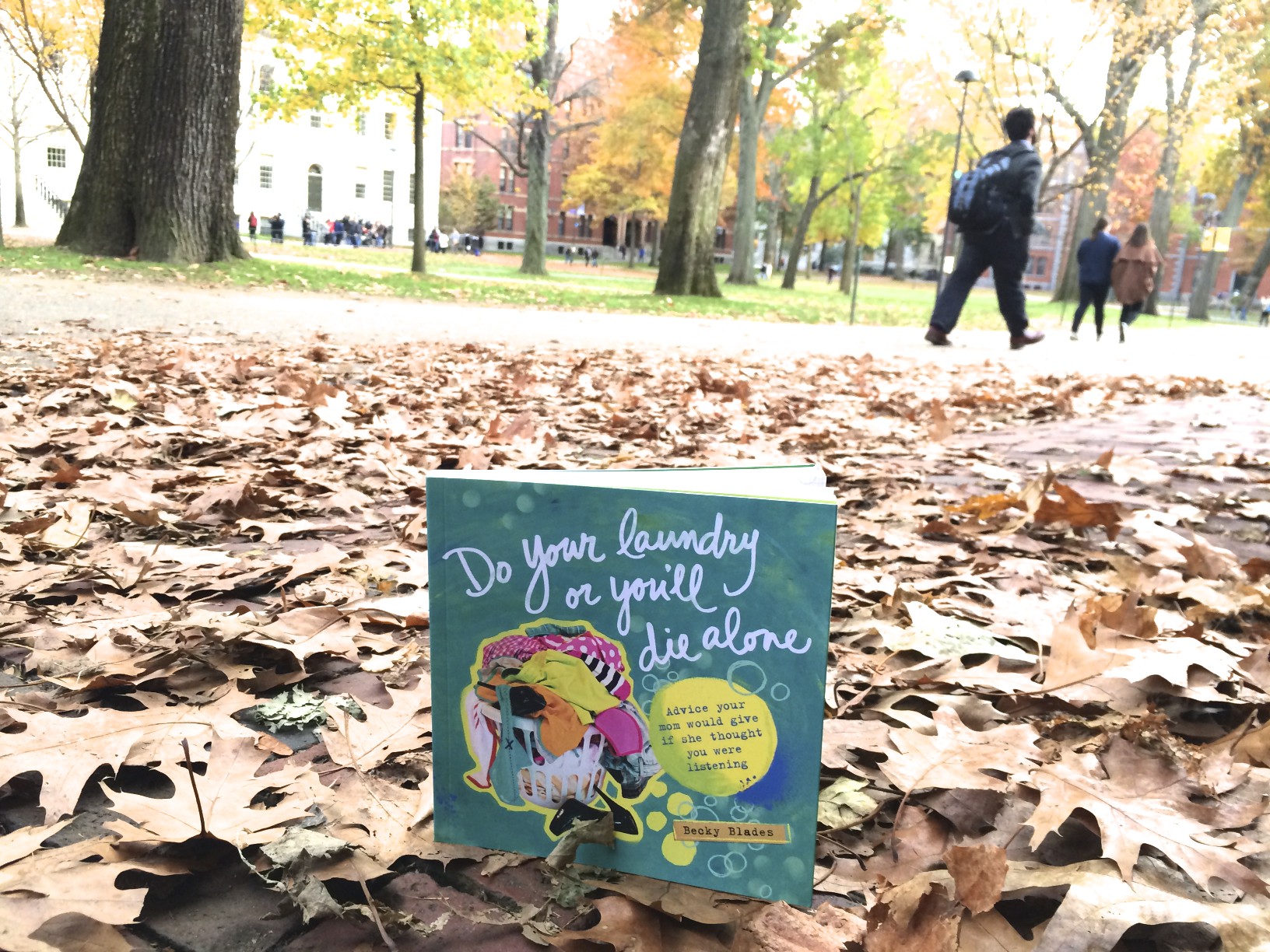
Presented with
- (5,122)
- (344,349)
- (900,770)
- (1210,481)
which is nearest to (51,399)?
(344,349)

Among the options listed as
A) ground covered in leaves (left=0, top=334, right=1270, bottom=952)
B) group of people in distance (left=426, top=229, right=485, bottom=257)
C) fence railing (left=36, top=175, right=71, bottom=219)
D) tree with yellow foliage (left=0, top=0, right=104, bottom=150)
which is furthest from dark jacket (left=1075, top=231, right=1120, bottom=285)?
fence railing (left=36, top=175, right=71, bottom=219)

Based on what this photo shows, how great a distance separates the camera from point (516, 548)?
1.06 m

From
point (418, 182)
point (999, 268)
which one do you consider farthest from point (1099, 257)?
point (418, 182)

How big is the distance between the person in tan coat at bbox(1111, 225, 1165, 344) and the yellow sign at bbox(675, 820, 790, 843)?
15647 mm

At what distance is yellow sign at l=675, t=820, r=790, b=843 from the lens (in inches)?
42.4

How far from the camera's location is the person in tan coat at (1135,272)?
14.8 meters

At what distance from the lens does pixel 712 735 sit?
3.51 feet

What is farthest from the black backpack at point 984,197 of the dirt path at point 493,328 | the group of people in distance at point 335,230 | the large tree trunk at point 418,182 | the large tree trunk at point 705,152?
the group of people in distance at point 335,230

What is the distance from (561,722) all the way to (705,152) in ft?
52.4

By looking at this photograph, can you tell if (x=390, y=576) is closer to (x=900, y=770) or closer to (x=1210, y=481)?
(x=900, y=770)

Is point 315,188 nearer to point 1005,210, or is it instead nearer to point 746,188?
point 746,188

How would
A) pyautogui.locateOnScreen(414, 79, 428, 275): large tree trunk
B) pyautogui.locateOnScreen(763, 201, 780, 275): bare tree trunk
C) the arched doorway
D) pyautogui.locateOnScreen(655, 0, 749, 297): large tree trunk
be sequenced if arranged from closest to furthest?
pyautogui.locateOnScreen(655, 0, 749, 297): large tree trunk
pyautogui.locateOnScreen(414, 79, 428, 275): large tree trunk
the arched doorway
pyautogui.locateOnScreen(763, 201, 780, 275): bare tree trunk

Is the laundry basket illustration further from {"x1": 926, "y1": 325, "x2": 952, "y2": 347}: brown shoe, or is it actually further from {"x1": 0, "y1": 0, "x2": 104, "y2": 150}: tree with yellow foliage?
{"x1": 0, "y1": 0, "x2": 104, "y2": 150}: tree with yellow foliage

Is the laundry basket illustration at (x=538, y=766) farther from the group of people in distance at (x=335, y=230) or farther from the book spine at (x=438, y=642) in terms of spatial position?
the group of people in distance at (x=335, y=230)
